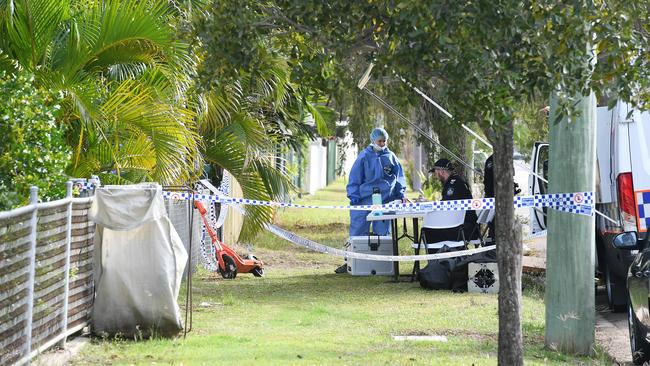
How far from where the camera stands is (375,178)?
16.4 metres

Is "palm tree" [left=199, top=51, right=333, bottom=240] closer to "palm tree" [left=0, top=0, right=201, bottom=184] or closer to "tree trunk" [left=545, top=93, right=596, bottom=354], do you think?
"palm tree" [left=0, top=0, right=201, bottom=184]

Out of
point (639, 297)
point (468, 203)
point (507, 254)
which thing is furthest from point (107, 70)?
point (507, 254)

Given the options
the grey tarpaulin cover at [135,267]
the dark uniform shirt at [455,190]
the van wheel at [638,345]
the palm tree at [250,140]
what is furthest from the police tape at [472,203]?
the palm tree at [250,140]

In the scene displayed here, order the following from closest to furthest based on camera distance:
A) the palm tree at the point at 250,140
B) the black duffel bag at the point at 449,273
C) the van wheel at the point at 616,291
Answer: the van wheel at the point at 616,291
the black duffel bag at the point at 449,273
the palm tree at the point at 250,140

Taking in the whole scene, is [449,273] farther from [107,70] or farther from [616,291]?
[107,70]

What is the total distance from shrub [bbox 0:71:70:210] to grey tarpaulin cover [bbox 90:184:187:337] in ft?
2.09

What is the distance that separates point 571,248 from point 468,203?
15.3 ft

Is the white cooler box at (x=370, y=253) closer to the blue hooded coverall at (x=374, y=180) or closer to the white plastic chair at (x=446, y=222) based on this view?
the blue hooded coverall at (x=374, y=180)

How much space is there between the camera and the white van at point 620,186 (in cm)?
1156

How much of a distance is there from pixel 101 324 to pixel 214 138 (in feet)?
22.6

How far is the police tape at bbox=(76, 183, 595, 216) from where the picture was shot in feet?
28.7

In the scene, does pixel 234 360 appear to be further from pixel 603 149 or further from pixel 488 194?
pixel 488 194

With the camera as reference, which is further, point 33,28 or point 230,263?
point 230,263

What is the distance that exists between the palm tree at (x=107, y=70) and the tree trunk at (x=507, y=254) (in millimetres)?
4096
